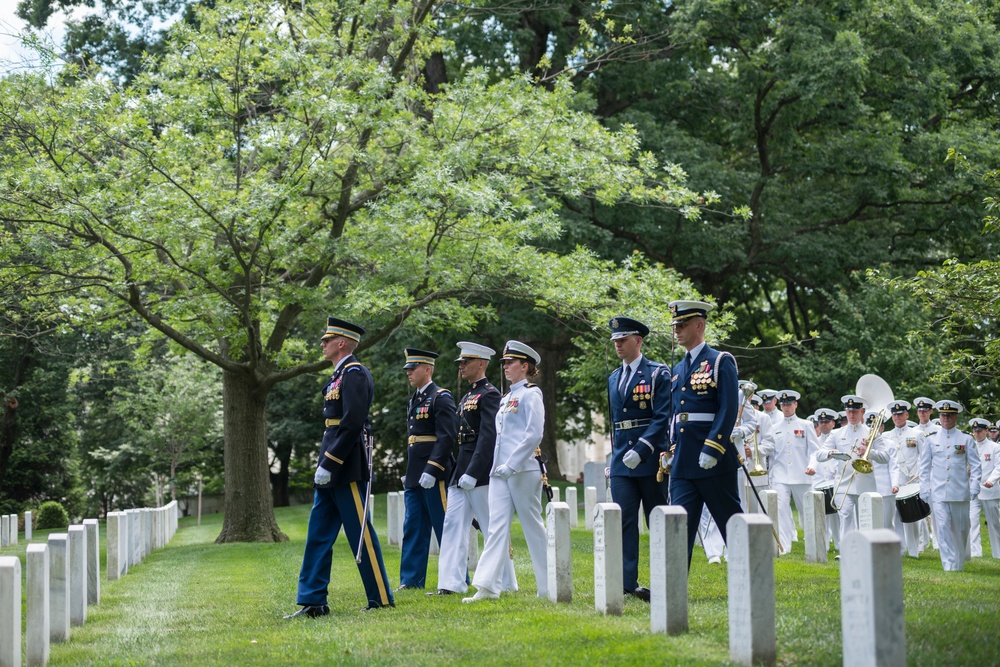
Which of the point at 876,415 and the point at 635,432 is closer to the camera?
the point at 635,432

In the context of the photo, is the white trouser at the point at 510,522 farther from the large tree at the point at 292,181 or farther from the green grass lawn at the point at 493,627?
the large tree at the point at 292,181

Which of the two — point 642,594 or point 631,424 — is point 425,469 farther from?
point 642,594

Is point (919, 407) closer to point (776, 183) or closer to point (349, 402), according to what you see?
point (349, 402)

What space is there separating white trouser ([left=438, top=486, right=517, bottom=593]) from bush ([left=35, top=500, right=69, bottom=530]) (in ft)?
101

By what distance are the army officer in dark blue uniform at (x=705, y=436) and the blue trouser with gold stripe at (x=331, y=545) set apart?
260 cm

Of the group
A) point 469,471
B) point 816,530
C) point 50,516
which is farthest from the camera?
point 50,516

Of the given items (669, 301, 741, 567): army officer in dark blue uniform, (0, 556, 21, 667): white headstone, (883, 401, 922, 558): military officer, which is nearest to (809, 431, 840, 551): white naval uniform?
(883, 401, 922, 558): military officer

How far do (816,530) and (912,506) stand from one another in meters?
2.17

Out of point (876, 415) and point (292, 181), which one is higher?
point (292, 181)

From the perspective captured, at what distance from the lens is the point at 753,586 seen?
605cm

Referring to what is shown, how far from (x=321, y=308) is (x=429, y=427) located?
765 cm

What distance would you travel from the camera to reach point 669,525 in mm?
7000

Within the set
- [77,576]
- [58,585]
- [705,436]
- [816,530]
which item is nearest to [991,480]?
[816,530]

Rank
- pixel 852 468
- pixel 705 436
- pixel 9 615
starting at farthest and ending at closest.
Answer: pixel 852 468, pixel 705 436, pixel 9 615
